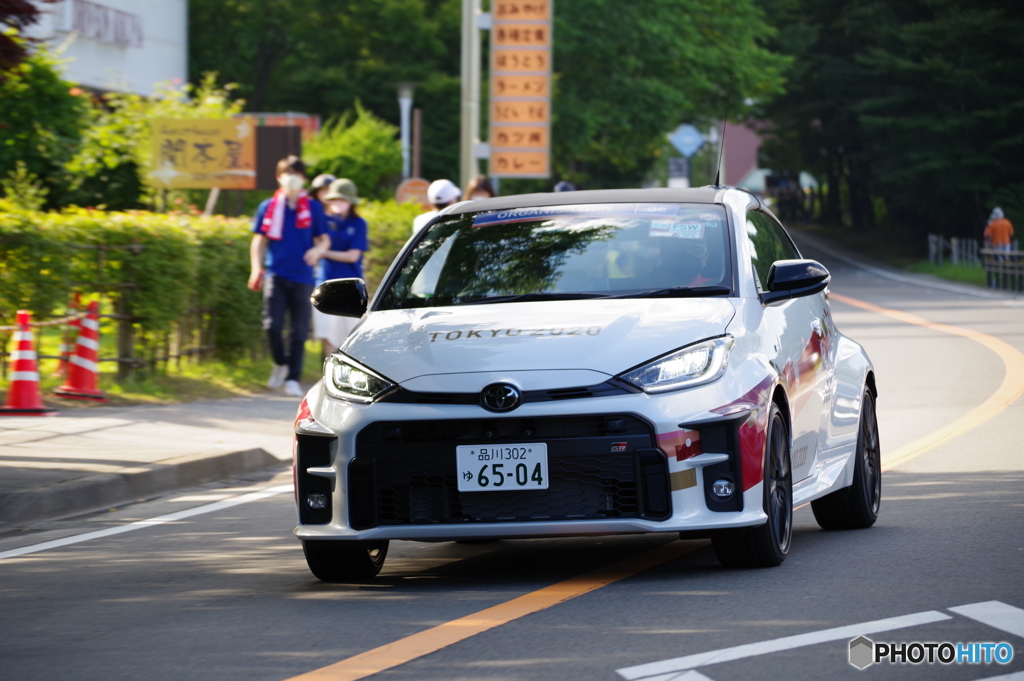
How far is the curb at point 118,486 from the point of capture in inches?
352

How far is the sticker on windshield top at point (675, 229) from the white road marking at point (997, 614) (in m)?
2.13

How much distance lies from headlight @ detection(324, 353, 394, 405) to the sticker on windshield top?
1493 millimetres

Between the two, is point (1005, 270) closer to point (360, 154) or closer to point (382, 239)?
point (360, 154)

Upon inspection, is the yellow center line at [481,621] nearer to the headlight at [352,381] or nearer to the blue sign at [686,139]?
the headlight at [352,381]

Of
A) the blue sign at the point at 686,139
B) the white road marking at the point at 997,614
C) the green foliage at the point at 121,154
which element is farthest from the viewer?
the blue sign at the point at 686,139

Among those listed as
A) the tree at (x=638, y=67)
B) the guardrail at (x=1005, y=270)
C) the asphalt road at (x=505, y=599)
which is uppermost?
the tree at (x=638, y=67)

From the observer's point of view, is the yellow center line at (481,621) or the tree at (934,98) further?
the tree at (934,98)

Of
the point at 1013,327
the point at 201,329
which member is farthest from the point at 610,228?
the point at 1013,327

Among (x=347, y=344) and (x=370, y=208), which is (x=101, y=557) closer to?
(x=347, y=344)

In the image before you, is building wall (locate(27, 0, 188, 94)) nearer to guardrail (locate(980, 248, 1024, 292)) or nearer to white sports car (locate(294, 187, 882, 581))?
guardrail (locate(980, 248, 1024, 292))

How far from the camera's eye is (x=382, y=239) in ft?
62.2

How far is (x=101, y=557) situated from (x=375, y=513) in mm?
1999

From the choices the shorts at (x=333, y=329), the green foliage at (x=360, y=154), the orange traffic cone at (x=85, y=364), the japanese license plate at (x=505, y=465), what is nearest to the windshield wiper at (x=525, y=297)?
the japanese license plate at (x=505, y=465)

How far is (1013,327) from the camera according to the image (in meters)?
23.7
